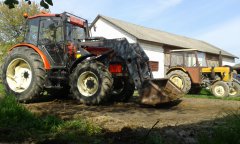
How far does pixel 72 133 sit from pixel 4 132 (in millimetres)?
Answer: 1125

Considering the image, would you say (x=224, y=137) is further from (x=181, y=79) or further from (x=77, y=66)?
(x=181, y=79)

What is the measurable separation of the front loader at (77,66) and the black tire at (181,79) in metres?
5.25

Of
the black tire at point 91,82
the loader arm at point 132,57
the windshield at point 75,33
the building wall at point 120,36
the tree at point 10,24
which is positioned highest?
the tree at point 10,24

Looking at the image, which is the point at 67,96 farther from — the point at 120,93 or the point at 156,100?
the point at 156,100

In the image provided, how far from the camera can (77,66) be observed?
9711 millimetres

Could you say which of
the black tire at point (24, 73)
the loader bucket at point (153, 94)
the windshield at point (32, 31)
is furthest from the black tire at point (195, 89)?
the black tire at point (24, 73)

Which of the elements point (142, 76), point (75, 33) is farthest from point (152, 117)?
point (75, 33)

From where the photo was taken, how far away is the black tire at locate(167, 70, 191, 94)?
50.4 feet

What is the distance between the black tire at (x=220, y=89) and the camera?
50.3 feet

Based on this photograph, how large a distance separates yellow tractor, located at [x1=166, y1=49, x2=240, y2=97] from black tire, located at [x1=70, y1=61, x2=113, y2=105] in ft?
22.3

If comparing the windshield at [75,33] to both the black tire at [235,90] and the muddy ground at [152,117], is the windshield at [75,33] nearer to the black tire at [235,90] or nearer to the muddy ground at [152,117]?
the muddy ground at [152,117]

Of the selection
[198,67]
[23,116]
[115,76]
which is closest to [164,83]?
[115,76]

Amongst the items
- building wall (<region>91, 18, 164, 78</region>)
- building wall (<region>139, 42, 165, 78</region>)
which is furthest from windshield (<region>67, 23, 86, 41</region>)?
building wall (<region>139, 42, 165, 78</region>)

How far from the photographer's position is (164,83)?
9547 mm
